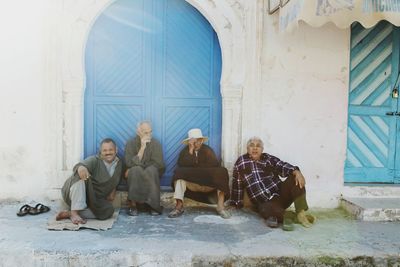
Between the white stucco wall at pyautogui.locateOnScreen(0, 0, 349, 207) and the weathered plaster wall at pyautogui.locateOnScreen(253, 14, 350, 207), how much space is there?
0.01 metres

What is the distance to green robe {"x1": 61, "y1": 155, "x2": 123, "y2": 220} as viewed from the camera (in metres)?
4.98

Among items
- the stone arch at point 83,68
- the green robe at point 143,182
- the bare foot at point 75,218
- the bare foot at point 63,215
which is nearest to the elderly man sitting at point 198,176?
the green robe at point 143,182

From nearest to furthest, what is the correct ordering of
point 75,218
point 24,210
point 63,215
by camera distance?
point 75,218 < point 63,215 < point 24,210

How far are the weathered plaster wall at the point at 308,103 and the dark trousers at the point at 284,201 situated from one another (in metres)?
0.76

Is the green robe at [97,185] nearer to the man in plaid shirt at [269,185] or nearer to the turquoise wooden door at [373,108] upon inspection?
the man in plaid shirt at [269,185]

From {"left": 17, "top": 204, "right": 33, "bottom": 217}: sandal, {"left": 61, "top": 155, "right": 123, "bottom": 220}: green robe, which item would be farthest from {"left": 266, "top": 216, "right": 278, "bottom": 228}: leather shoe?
{"left": 17, "top": 204, "right": 33, "bottom": 217}: sandal

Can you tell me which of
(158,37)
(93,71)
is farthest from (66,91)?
(158,37)

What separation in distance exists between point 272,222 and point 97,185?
7.13ft

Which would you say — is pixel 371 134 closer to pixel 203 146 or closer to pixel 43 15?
pixel 203 146

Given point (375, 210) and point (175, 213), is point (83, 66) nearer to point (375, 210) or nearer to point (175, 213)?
point (175, 213)

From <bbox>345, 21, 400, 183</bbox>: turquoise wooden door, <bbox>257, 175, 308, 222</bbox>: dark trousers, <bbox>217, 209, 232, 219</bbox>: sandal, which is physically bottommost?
<bbox>217, 209, 232, 219</bbox>: sandal

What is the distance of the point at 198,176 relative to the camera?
528 cm

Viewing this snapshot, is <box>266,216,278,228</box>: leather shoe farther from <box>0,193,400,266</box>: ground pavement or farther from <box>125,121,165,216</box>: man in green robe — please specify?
<box>125,121,165,216</box>: man in green robe

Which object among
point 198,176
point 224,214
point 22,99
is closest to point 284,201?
point 224,214
